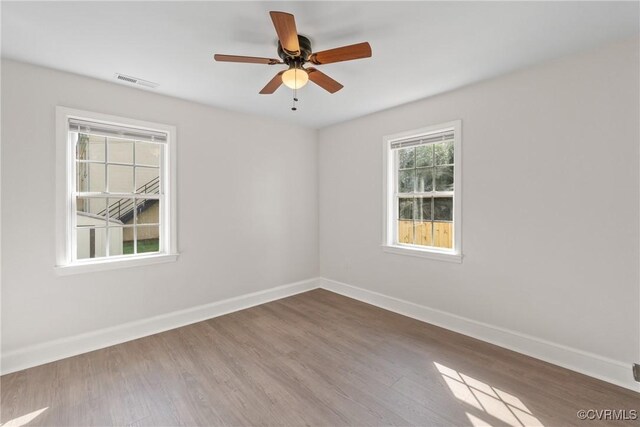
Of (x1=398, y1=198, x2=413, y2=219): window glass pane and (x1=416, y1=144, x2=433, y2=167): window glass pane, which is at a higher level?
(x1=416, y1=144, x2=433, y2=167): window glass pane

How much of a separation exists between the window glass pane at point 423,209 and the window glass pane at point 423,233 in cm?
6

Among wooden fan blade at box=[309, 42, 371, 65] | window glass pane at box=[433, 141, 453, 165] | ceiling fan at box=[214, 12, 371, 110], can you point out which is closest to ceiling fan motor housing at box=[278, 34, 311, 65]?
ceiling fan at box=[214, 12, 371, 110]

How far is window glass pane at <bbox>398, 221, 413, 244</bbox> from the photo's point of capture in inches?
142

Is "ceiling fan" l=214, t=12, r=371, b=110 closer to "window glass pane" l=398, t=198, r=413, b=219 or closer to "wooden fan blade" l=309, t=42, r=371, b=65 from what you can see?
"wooden fan blade" l=309, t=42, r=371, b=65

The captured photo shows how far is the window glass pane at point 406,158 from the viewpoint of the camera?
140 inches

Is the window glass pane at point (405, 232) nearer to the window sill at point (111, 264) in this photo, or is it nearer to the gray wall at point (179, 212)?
the gray wall at point (179, 212)

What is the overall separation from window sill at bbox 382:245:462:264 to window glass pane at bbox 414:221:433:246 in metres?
0.13

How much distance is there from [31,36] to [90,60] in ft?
1.20

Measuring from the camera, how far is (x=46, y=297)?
251cm

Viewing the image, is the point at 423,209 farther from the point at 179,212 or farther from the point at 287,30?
the point at 179,212

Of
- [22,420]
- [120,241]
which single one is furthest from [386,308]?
[22,420]

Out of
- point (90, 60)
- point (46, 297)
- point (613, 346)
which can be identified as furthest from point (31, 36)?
point (613, 346)

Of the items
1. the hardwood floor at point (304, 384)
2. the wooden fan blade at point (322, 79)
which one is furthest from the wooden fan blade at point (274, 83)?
the hardwood floor at point (304, 384)

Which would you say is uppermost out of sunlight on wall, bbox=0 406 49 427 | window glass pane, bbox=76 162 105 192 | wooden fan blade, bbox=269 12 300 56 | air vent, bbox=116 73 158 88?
air vent, bbox=116 73 158 88
